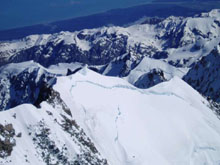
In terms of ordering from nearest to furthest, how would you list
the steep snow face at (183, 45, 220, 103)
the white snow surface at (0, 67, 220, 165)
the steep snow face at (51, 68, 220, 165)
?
the white snow surface at (0, 67, 220, 165) < the steep snow face at (51, 68, 220, 165) < the steep snow face at (183, 45, 220, 103)

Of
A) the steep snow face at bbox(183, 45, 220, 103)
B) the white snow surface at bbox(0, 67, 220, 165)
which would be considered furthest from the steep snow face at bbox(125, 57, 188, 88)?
the white snow surface at bbox(0, 67, 220, 165)

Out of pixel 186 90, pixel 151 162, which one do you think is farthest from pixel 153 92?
pixel 151 162

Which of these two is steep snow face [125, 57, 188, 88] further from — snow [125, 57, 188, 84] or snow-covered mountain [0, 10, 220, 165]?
snow-covered mountain [0, 10, 220, 165]

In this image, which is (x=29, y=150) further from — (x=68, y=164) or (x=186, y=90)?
(x=186, y=90)

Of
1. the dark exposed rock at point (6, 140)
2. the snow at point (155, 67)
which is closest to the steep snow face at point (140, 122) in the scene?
the dark exposed rock at point (6, 140)

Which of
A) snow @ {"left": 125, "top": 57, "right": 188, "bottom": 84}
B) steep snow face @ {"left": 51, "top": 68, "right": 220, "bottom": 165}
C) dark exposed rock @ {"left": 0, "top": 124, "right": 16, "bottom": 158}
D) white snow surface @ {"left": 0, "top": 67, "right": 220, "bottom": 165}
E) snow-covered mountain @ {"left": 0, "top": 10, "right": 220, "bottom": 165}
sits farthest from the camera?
snow @ {"left": 125, "top": 57, "right": 188, "bottom": 84}

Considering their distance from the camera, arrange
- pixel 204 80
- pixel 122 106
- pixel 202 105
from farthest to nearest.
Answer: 1. pixel 204 80
2. pixel 202 105
3. pixel 122 106

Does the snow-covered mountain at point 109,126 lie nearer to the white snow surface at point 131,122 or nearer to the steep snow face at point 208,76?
the white snow surface at point 131,122

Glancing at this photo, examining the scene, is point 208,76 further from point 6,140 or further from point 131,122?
point 6,140
